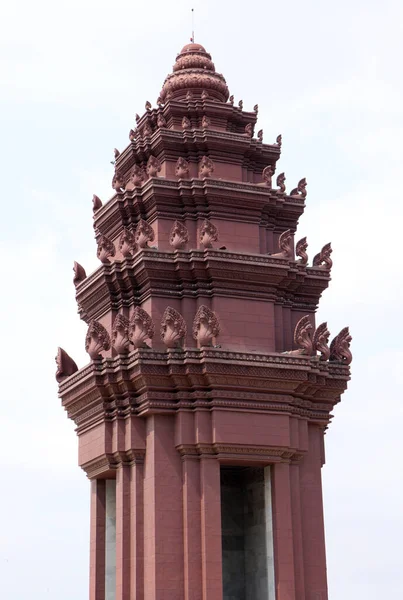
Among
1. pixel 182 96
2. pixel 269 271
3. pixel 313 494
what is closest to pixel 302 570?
pixel 313 494

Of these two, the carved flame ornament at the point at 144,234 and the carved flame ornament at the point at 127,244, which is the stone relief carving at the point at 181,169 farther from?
the carved flame ornament at the point at 127,244

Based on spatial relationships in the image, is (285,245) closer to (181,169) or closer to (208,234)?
(208,234)

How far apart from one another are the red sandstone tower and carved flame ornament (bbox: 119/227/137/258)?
2.3 inches

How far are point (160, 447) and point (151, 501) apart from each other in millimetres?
1292

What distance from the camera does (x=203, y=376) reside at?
25.5 m

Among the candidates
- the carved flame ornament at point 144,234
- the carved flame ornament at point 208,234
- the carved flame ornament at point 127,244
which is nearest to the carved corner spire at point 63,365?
the carved flame ornament at point 127,244

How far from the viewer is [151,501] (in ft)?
81.4

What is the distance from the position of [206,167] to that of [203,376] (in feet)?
19.5

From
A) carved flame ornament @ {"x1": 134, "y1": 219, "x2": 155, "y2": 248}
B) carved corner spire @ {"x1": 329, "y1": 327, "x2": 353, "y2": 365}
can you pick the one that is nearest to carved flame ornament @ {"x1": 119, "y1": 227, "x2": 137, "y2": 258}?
carved flame ornament @ {"x1": 134, "y1": 219, "x2": 155, "y2": 248}

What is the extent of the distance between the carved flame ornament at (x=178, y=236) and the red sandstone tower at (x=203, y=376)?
0.12 feet

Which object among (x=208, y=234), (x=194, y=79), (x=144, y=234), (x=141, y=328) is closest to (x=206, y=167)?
(x=208, y=234)

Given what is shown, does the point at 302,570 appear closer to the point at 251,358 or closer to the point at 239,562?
the point at 239,562

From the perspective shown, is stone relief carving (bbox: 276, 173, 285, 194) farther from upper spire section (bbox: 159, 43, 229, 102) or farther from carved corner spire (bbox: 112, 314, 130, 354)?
carved corner spire (bbox: 112, 314, 130, 354)

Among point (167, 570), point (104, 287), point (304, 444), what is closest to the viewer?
point (167, 570)
